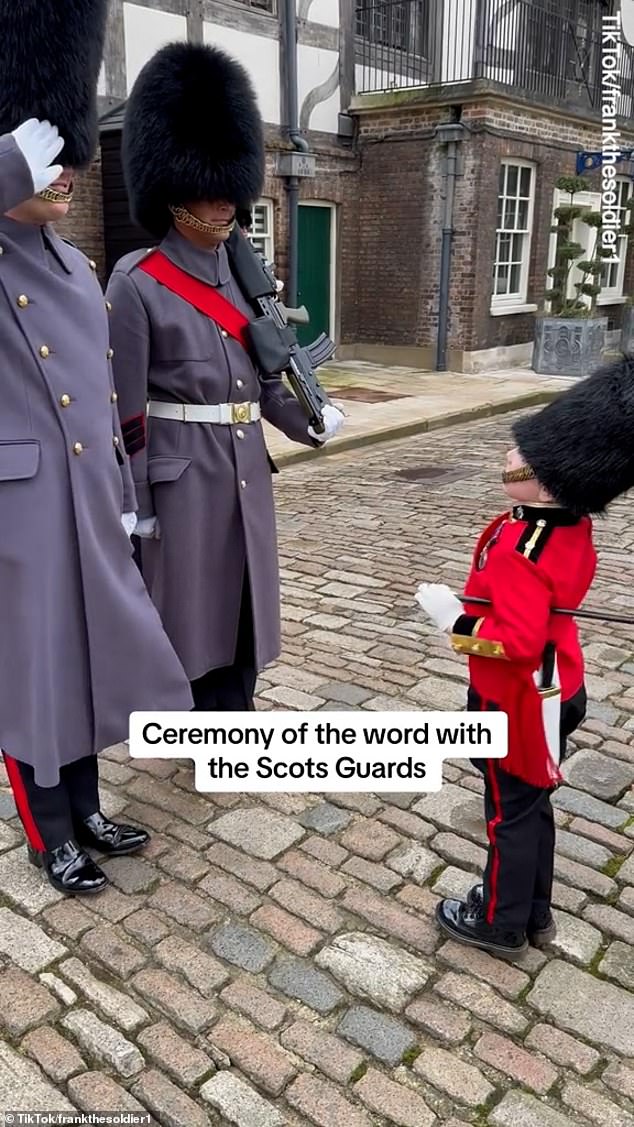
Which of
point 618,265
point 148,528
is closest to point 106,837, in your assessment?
point 148,528

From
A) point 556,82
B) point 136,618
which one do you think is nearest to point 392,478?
point 136,618

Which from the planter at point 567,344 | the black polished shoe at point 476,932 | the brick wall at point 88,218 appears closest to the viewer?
the black polished shoe at point 476,932

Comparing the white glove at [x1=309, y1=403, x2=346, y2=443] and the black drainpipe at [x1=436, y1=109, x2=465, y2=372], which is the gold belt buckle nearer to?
the white glove at [x1=309, y1=403, x2=346, y2=443]

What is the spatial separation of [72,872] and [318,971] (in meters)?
0.77

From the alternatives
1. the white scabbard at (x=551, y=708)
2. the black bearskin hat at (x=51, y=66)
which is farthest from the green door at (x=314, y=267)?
the white scabbard at (x=551, y=708)

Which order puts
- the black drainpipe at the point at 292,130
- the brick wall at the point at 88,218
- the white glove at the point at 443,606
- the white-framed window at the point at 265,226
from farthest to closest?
the white-framed window at the point at 265,226
the black drainpipe at the point at 292,130
the brick wall at the point at 88,218
the white glove at the point at 443,606

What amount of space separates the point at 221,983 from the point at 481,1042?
646 mm

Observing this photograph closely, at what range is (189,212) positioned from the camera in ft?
9.50

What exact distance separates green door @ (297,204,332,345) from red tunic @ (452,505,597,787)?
40.2 feet

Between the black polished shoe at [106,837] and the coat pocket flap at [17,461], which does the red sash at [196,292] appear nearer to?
the coat pocket flap at [17,461]

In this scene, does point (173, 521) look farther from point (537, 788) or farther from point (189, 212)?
point (537, 788)

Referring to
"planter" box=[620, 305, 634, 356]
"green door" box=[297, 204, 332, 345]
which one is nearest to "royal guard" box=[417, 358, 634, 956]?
"green door" box=[297, 204, 332, 345]

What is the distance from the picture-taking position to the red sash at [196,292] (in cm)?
291

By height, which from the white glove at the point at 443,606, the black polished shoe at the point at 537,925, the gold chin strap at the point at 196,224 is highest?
the gold chin strap at the point at 196,224
